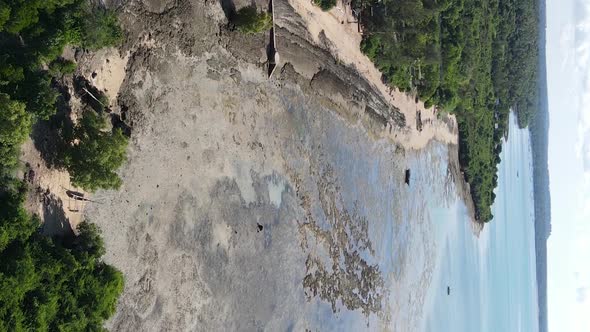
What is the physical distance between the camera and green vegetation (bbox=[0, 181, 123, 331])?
21375 millimetres

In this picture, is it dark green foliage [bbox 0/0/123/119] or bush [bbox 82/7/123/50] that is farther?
bush [bbox 82/7/123/50]

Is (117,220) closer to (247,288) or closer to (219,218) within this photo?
(219,218)

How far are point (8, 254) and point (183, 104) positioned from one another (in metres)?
11.4

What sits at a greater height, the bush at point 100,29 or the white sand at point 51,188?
the bush at point 100,29

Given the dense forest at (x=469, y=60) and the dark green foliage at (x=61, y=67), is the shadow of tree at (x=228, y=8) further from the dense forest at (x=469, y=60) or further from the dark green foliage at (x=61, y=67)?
the dense forest at (x=469, y=60)

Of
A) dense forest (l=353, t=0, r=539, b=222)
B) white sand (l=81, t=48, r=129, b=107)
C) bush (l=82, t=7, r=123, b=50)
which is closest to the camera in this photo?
bush (l=82, t=7, r=123, b=50)

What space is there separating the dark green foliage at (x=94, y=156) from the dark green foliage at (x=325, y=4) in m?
18.3

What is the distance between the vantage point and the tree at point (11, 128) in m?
21.3

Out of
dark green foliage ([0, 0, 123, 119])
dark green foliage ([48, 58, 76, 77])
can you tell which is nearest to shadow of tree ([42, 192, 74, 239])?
dark green foliage ([0, 0, 123, 119])

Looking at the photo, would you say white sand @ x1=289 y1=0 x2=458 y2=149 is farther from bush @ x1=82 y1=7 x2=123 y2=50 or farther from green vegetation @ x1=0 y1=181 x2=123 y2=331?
green vegetation @ x1=0 y1=181 x2=123 y2=331

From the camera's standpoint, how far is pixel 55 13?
A: 23.8m

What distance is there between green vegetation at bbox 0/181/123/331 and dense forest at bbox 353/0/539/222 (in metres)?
25.6

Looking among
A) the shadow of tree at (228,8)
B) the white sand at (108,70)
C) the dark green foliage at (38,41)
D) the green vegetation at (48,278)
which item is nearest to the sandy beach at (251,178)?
the white sand at (108,70)

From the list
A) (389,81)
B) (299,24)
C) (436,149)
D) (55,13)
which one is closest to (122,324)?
(55,13)
